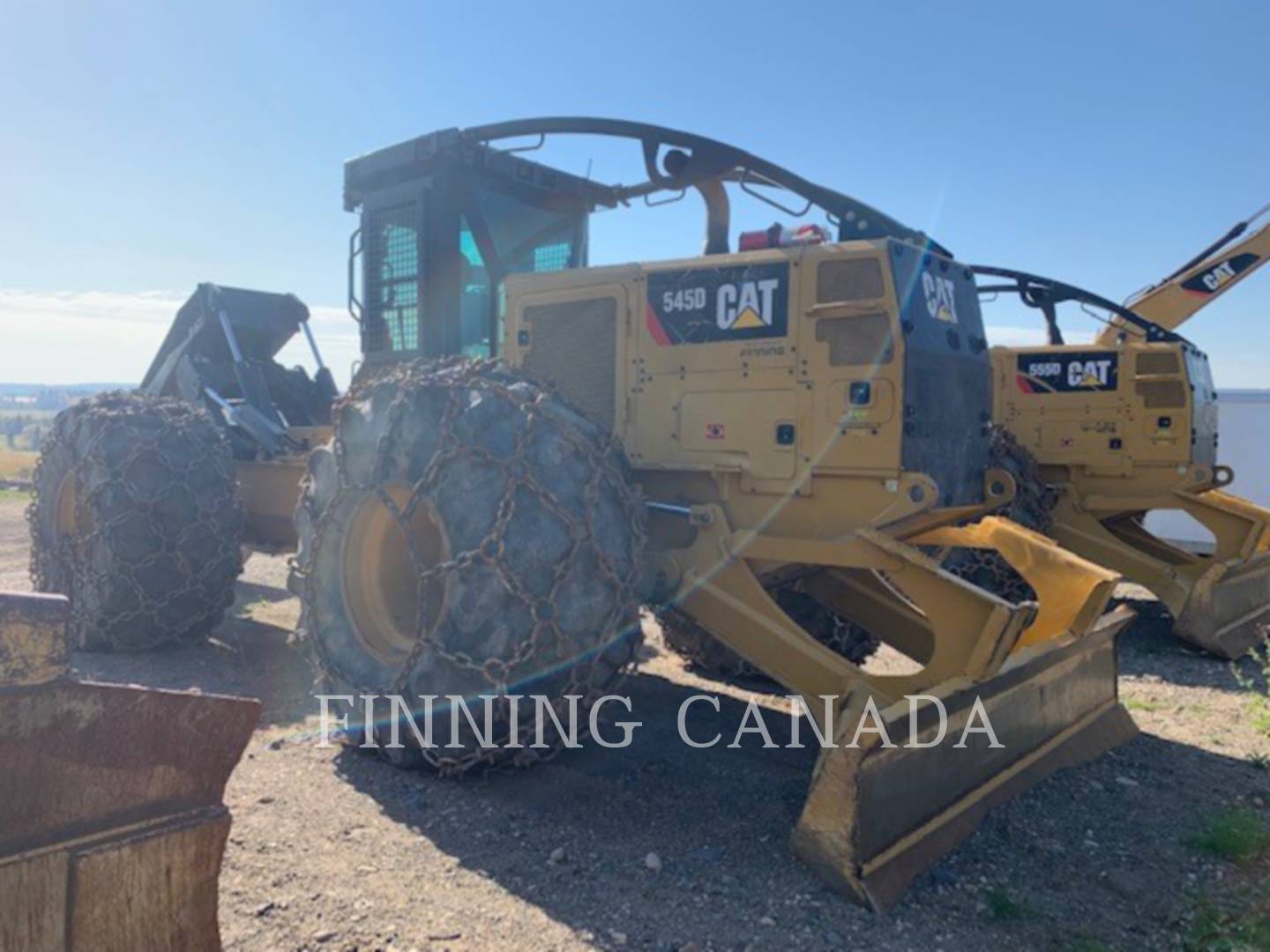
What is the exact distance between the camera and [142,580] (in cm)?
569

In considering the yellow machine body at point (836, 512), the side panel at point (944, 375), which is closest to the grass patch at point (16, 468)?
the yellow machine body at point (836, 512)

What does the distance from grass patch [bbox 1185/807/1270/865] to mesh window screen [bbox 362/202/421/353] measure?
424 centimetres

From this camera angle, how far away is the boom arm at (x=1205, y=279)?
37.8 ft

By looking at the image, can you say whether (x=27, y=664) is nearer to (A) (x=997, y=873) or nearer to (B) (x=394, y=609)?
(B) (x=394, y=609)

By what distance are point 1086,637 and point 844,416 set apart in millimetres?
1508

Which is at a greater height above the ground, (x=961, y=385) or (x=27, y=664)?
(x=961, y=385)

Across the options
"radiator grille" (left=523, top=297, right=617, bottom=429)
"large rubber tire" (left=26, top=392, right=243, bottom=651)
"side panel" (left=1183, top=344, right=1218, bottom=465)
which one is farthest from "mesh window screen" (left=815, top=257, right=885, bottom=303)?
"side panel" (left=1183, top=344, right=1218, bottom=465)

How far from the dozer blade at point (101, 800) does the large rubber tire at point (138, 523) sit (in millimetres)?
3845

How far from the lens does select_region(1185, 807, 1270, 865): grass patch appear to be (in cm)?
366

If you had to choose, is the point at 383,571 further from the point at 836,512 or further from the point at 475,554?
the point at 836,512

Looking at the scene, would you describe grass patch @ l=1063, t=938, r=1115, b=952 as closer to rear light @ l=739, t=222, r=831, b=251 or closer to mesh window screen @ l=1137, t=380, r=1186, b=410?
rear light @ l=739, t=222, r=831, b=251

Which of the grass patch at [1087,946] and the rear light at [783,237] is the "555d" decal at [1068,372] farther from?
the grass patch at [1087,946]

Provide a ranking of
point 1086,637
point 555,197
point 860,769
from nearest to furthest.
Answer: point 860,769
point 1086,637
point 555,197

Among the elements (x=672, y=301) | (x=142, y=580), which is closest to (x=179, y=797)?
(x=672, y=301)
